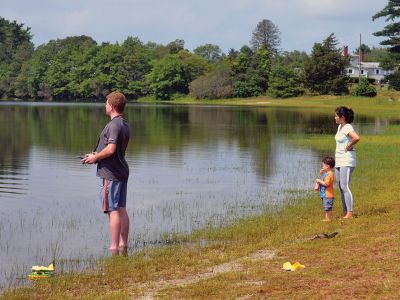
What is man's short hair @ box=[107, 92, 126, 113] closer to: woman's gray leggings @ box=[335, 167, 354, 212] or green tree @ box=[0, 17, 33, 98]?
woman's gray leggings @ box=[335, 167, 354, 212]

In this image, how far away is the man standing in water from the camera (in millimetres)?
9031

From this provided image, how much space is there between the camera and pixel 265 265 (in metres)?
8.33

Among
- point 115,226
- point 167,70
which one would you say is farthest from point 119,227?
point 167,70

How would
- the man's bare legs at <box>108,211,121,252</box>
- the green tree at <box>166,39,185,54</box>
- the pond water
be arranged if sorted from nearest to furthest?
the man's bare legs at <box>108,211,121,252</box>, the pond water, the green tree at <box>166,39,185,54</box>

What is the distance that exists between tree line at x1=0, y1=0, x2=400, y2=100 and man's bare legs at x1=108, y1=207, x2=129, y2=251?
76436 millimetres

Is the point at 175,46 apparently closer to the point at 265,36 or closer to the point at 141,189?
the point at 265,36

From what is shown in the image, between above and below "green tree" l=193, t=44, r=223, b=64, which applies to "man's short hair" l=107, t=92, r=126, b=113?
below

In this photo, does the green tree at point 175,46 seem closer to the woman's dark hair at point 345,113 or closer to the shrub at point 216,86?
the shrub at point 216,86

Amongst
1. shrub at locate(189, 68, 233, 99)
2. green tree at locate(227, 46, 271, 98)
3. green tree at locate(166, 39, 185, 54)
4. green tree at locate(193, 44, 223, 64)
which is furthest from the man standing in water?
green tree at locate(193, 44, 223, 64)

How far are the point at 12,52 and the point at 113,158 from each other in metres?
173

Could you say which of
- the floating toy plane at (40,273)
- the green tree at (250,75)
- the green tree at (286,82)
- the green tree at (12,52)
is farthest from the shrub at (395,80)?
the green tree at (12,52)

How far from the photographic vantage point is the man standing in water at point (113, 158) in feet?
29.6

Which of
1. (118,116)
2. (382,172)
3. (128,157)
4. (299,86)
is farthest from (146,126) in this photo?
(299,86)

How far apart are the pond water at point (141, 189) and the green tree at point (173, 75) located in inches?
3289
